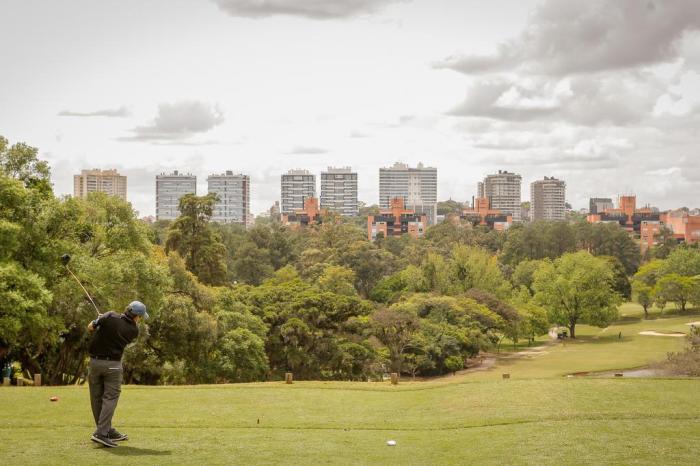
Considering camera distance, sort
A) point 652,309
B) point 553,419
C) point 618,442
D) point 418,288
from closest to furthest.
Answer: point 618,442
point 553,419
point 418,288
point 652,309

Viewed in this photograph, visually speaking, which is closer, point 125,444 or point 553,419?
point 125,444

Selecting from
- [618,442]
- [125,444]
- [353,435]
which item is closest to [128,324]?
[125,444]

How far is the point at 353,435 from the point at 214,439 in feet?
8.20

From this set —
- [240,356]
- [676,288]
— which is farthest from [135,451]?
[676,288]

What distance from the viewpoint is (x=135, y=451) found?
10.9m

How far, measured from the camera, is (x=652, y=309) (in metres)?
104

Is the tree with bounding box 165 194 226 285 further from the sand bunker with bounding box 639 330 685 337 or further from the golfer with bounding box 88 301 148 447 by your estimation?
the sand bunker with bounding box 639 330 685 337

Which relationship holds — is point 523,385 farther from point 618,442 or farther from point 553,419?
point 618,442

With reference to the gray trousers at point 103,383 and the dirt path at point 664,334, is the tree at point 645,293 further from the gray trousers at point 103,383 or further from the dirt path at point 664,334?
the gray trousers at point 103,383

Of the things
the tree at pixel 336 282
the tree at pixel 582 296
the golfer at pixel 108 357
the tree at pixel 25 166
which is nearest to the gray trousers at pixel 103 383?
the golfer at pixel 108 357

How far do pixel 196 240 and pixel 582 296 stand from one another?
138ft

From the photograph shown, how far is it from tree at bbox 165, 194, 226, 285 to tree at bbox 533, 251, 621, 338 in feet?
125

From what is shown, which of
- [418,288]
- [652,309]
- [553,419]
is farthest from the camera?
[652,309]

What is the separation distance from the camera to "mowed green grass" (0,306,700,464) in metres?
11.1
